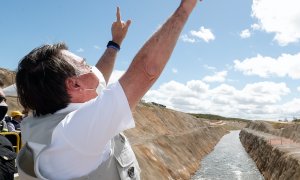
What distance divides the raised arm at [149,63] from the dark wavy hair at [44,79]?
0.44m

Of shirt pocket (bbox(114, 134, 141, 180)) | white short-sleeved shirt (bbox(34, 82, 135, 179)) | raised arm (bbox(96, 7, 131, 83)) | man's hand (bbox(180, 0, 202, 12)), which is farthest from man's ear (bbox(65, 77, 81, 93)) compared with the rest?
raised arm (bbox(96, 7, 131, 83))

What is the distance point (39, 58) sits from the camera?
2479 millimetres

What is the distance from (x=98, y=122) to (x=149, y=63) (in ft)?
1.24

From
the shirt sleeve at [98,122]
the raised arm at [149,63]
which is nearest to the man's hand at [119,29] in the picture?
the raised arm at [149,63]

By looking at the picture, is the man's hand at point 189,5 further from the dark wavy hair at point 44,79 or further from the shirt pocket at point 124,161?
the shirt pocket at point 124,161

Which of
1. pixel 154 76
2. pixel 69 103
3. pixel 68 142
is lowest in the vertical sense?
pixel 68 142

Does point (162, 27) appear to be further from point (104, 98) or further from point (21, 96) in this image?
point (21, 96)

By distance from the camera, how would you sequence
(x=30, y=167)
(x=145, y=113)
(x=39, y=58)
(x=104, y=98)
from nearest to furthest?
(x=104, y=98), (x=30, y=167), (x=39, y=58), (x=145, y=113)

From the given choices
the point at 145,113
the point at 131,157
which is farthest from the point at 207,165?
the point at 131,157

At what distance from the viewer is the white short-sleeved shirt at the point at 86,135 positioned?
208cm

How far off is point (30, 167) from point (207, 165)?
42.9 m

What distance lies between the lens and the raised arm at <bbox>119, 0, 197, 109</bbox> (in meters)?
2.12

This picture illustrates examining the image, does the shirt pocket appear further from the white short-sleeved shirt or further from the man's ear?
the man's ear

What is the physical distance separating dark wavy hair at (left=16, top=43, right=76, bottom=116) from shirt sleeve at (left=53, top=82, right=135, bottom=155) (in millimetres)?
298
